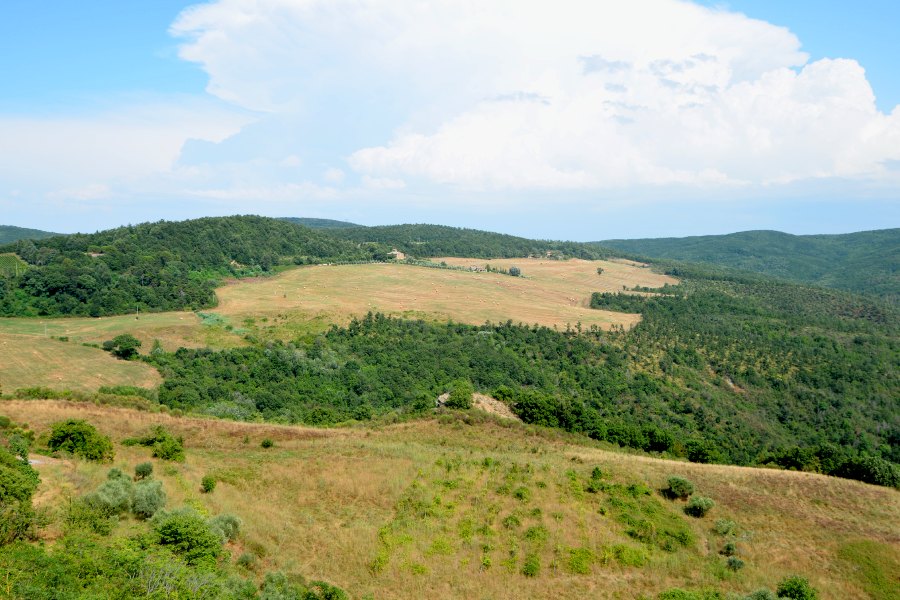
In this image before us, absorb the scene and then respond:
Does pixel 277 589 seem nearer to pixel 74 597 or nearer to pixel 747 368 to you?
pixel 74 597

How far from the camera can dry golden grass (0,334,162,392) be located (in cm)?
6619

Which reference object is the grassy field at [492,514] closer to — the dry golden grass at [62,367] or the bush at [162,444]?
the bush at [162,444]

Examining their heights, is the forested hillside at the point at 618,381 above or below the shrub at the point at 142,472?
below

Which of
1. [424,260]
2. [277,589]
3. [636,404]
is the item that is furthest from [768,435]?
[424,260]

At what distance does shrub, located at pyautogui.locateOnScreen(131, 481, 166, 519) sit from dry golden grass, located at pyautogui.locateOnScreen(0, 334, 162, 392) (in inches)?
1743

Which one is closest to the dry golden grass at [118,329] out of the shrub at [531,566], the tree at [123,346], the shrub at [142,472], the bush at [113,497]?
the tree at [123,346]

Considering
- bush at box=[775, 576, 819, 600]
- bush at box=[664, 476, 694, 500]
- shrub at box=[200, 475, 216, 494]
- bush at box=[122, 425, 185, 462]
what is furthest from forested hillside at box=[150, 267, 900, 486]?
shrub at box=[200, 475, 216, 494]

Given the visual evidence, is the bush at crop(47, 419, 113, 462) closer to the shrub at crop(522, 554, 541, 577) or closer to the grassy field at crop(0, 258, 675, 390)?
the shrub at crop(522, 554, 541, 577)

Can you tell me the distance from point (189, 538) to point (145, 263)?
10948cm

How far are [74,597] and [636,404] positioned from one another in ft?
251

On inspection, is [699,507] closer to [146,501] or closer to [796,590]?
[796,590]

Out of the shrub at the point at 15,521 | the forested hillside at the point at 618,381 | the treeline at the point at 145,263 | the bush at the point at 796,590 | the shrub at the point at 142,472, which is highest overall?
the treeline at the point at 145,263

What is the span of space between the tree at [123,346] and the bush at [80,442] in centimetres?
4890

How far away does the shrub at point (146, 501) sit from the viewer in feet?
89.3
